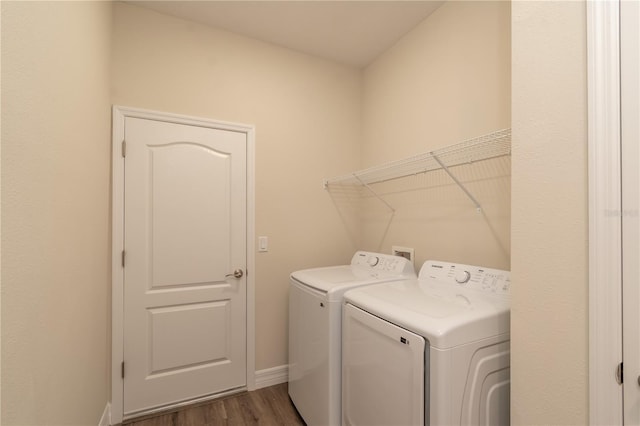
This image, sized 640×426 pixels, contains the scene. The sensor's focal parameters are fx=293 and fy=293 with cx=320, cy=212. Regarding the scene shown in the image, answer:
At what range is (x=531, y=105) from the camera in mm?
979

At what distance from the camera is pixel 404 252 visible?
2.16 meters

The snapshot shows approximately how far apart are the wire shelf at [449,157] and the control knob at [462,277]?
0.57m

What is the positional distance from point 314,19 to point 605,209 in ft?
6.65

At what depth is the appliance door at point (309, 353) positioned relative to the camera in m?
1.61

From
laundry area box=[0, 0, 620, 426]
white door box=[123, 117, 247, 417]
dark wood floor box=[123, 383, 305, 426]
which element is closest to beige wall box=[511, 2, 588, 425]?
laundry area box=[0, 0, 620, 426]

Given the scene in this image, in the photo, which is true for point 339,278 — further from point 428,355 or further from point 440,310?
point 428,355

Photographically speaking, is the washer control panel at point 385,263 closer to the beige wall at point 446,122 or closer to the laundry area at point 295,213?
the laundry area at point 295,213

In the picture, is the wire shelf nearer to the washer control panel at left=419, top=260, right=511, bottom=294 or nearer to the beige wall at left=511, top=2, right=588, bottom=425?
the beige wall at left=511, top=2, right=588, bottom=425

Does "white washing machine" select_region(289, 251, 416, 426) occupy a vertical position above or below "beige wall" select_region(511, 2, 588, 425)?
below

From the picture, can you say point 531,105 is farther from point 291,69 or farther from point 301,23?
point 291,69

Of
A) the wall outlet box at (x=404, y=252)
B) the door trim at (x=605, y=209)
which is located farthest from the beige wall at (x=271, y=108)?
the door trim at (x=605, y=209)

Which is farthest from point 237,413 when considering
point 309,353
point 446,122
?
point 446,122

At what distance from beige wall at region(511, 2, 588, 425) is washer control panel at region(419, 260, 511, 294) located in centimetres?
39

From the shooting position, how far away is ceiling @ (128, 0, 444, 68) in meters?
1.93
